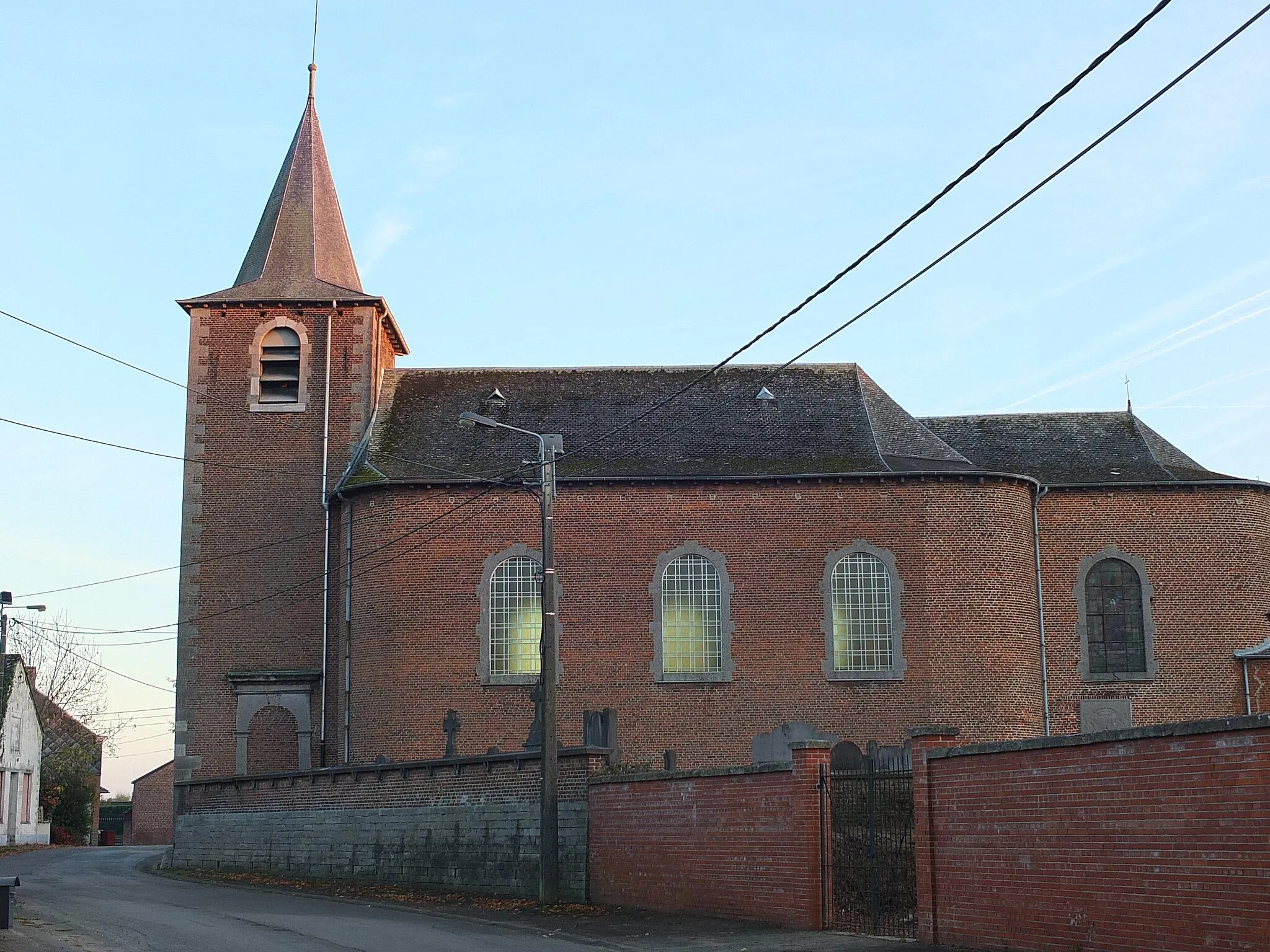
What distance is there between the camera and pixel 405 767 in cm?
2272

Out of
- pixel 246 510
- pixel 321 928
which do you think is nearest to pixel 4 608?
pixel 246 510

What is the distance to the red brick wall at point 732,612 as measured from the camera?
27.2 meters

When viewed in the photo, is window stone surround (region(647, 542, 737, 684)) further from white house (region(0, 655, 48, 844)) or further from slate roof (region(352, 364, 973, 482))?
white house (region(0, 655, 48, 844))

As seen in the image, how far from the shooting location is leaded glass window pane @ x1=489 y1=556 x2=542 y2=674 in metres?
27.8

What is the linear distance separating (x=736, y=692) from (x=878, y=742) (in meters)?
2.89

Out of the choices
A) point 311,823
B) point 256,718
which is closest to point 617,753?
point 311,823

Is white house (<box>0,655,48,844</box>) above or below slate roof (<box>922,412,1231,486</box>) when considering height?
below

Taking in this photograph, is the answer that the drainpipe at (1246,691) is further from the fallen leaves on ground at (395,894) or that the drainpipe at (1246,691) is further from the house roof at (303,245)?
the house roof at (303,245)

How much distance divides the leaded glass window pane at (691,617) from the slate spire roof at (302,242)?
9.44 m

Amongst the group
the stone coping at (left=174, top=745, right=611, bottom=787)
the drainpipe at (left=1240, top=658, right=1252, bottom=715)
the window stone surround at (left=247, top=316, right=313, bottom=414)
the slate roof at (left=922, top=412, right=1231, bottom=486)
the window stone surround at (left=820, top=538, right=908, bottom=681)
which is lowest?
the stone coping at (left=174, top=745, right=611, bottom=787)

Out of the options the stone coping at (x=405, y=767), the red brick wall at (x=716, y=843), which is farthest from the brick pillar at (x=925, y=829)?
the stone coping at (x=405, y=767)

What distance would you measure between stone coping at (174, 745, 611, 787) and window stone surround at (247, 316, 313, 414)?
26.0 feet

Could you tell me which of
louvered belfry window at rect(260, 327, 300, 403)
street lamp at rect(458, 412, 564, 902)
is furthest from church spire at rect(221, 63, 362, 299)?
street lamp at rect(458, 412, 564, 902)

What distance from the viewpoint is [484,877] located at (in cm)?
2078
